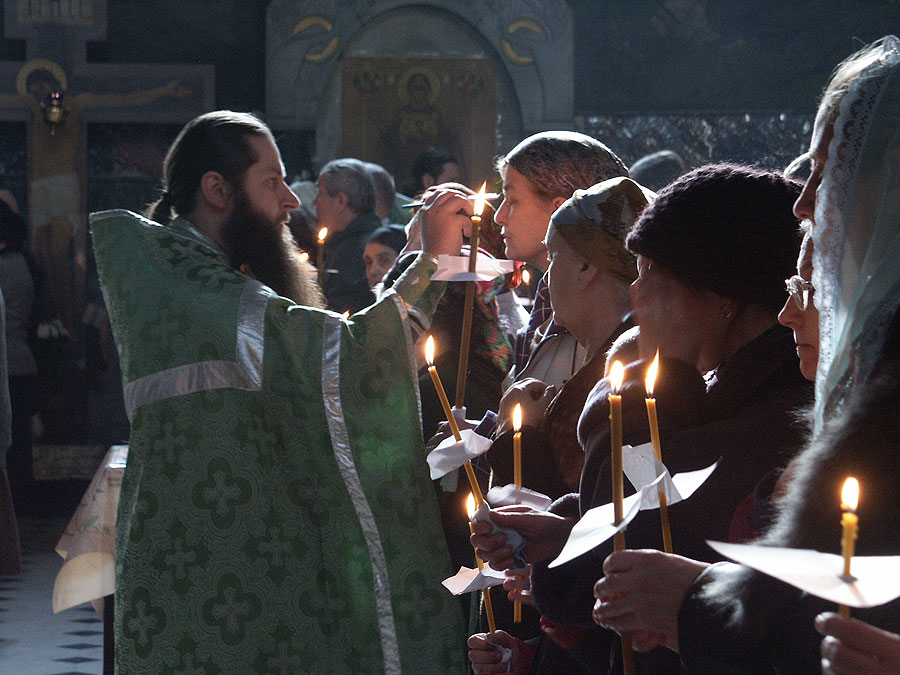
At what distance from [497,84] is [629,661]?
34.0 ft

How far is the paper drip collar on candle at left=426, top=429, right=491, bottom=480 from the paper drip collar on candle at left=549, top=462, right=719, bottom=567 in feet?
1.56

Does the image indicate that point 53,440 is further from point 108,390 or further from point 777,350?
point 777,350

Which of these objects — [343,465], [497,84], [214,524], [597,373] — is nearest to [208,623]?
[214,524]

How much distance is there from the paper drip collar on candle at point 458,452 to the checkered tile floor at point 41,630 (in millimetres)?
3737

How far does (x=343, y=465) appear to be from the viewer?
106 inches

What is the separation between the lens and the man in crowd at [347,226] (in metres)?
5.28

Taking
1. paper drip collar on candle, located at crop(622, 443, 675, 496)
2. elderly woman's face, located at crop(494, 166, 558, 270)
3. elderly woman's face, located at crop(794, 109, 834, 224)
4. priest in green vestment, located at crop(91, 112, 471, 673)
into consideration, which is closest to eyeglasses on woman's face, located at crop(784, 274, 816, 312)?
elderly woman's face, located at crop(794, 109, 834, 224)

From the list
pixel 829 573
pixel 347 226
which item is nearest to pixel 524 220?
pixel 829 573

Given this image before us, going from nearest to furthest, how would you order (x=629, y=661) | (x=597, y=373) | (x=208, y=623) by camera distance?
1. (x=629, y=661)
2. (x=597, y=373)
3. (x=208, y=623)

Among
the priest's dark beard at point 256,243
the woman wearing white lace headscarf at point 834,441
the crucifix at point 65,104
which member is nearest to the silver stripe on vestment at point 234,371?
the priest's dark beard at point 256,243

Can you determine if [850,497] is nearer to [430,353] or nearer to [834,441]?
[834,441]

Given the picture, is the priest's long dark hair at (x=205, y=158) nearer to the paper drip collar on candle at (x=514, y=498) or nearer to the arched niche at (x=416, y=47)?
the paper drip collar on candle at (x=514, y=498)

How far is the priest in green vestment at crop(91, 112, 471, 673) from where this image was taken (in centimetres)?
267

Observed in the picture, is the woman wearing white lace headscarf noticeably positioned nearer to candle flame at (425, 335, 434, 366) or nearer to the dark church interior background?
candle flame at (425, 335, 434, 366)
